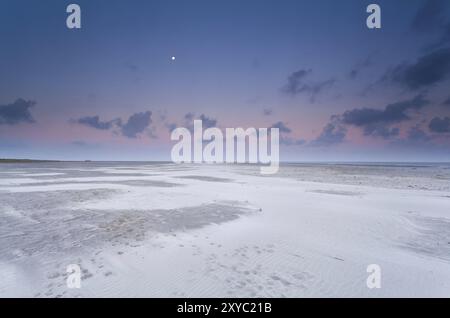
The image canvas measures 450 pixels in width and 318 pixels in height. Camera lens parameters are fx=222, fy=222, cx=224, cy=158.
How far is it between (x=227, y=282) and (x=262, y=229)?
3969mm

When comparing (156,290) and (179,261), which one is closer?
(156,290)

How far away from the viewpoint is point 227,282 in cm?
475

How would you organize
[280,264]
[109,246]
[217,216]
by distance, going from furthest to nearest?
[217,216] < [109,246] < [280,264]

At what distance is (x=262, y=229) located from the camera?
8.47m

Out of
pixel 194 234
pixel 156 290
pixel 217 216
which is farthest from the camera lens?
pixel 217 216
